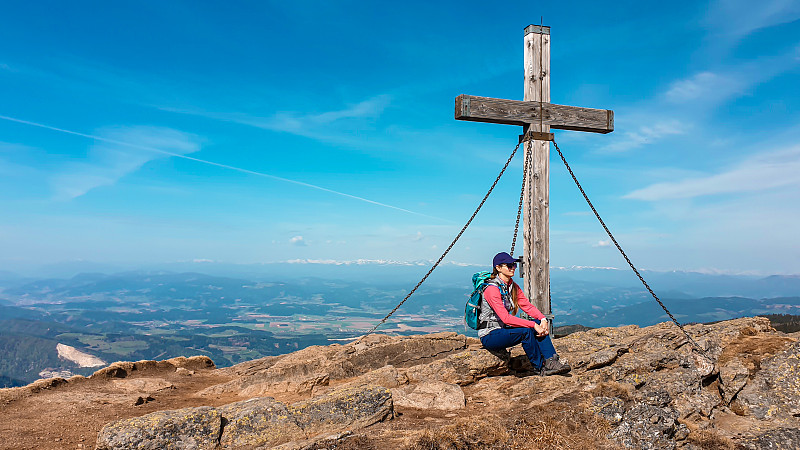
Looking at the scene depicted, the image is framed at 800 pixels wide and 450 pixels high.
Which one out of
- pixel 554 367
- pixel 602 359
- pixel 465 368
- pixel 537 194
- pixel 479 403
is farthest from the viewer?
pixel 537 194

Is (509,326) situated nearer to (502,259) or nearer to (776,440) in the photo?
(502,259)

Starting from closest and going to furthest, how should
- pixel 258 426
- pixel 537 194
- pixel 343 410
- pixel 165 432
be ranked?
1. pixel 165 432
2. pixel 258 426
3. pixel 343 410
4. pixel 537 194

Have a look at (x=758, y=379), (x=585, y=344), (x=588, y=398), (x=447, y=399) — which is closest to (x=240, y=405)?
(x=447, y=399)

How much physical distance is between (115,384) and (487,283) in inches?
461

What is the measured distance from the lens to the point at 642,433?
6883 millimetres

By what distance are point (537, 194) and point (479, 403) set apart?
5.56 metres

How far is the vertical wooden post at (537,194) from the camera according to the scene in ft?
35.8

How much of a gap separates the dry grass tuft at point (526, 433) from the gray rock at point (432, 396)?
1.24 m

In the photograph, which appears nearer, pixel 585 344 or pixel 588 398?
pixel 588 398

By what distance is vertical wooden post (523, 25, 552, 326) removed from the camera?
10906 mm

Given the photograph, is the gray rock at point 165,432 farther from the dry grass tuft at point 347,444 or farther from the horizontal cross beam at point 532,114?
the horizontal cross beam at point 532,114

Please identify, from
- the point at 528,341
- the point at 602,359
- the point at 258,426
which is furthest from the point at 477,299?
the point at 258,426

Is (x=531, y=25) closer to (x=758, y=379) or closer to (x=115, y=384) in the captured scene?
(x=758, y=379)

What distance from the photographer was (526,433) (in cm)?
650
